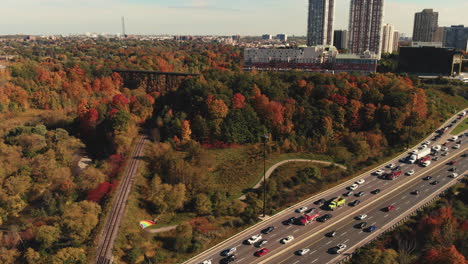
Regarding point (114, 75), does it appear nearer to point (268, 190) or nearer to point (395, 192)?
point (268, 190)

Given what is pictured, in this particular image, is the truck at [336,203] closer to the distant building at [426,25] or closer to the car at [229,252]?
the car at [229,252]

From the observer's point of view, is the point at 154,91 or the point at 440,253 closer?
the point at 440,253

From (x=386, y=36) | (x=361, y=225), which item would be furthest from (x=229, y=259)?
(x=386, y=36)

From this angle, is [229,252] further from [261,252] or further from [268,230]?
[268,230]

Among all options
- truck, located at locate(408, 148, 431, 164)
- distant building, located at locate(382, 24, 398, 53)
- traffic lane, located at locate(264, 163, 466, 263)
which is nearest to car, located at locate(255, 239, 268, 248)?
traffic lane, located at locate(264, 163, 466, 263)

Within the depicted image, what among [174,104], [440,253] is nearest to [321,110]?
[174,104]

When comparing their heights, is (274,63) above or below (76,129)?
above

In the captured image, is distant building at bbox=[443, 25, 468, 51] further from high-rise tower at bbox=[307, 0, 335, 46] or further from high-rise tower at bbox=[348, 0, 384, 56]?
high-rise tower at bbox=[348, 0, 384, 56]
